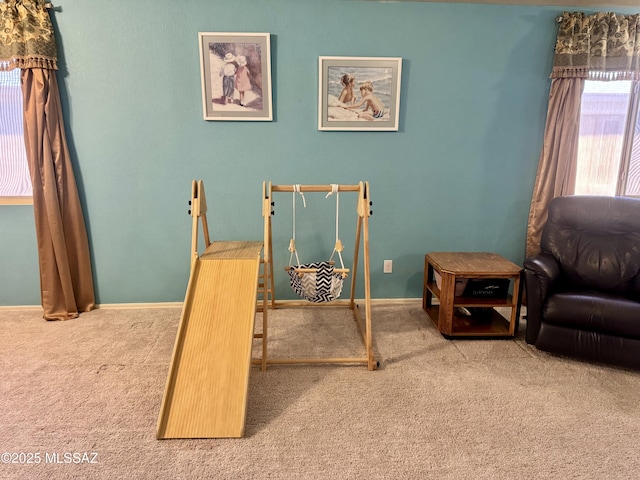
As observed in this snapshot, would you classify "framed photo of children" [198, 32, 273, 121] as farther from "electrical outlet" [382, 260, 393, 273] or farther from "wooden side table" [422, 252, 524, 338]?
"wooden side table" [422, 252, 524, 338]

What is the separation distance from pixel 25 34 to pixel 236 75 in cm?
134

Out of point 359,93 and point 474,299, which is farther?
point 359,93

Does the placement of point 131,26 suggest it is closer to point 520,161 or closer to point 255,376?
point 255,376

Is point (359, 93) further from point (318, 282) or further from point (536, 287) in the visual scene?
point (536, 287)

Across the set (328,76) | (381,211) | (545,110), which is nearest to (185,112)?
(328,76)

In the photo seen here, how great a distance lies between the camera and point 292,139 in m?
2.81

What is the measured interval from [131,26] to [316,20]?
1248 millimetres

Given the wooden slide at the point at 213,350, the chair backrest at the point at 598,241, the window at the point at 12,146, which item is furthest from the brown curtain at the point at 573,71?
the window at the point at 12,146

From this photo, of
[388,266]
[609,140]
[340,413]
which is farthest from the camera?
[388,266]

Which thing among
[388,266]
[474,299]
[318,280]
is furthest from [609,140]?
[318,280]

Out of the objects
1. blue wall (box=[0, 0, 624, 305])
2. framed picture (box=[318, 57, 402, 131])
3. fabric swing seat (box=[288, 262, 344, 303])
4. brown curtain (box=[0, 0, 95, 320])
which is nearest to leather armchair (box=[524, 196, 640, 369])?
blue wall (box=[0, 0, 624, 305])

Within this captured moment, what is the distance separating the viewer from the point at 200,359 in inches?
72.6

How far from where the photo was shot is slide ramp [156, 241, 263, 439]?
5.53 ft

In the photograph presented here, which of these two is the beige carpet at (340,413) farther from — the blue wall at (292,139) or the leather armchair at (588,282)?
the blue wall at (292,139)
